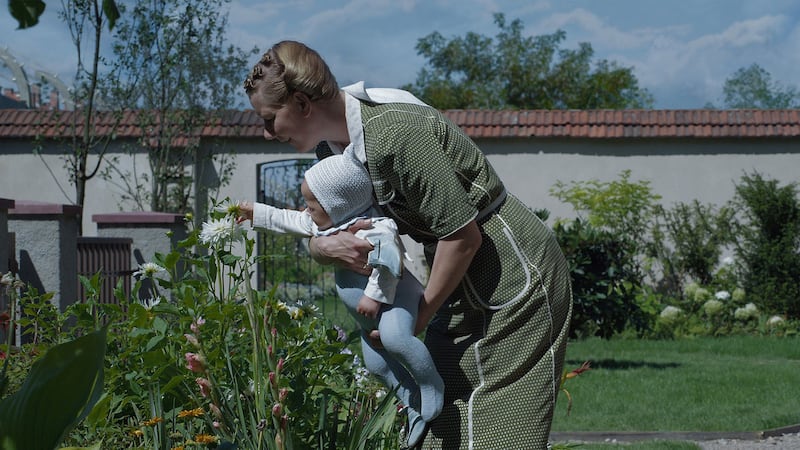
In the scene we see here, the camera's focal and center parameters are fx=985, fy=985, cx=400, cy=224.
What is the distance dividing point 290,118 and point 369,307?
43 centimetres

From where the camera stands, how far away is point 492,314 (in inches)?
83.7

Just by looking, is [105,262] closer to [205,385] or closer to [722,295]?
[205,385]

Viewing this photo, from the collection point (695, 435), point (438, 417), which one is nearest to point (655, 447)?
point (695, 435)

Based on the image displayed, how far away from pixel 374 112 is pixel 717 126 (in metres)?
13.2

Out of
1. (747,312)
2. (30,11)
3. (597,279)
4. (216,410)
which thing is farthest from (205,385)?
(747,312)

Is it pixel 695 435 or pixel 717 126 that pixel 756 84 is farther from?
pixel 695 435

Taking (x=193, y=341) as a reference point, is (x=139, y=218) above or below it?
above

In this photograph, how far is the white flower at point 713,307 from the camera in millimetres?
12156

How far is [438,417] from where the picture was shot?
218 cm

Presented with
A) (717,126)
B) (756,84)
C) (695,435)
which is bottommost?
(695,435)

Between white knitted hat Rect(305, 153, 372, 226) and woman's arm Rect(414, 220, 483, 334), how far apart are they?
21 cm

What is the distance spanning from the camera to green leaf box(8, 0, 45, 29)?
131 cm

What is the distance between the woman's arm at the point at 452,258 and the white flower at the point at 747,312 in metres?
10.9

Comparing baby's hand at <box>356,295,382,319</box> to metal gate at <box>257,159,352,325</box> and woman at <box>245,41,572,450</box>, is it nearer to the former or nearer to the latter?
woman at <box>245,41,572,450</box>
